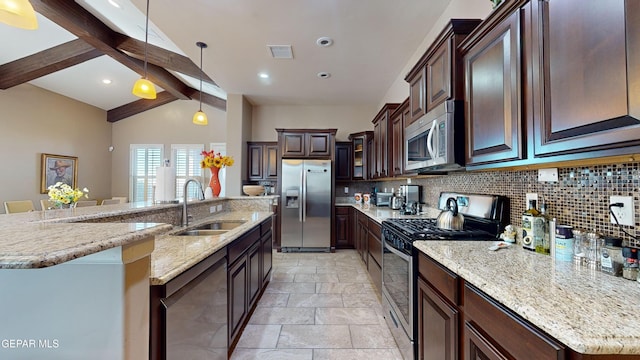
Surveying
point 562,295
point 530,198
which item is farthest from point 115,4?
point 562,295

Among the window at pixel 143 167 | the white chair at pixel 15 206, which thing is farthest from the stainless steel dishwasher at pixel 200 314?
the window at pixel 143 167

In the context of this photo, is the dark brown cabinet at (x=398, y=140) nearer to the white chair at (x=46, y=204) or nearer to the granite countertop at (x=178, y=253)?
the granite countertop at (x=178, y=253)

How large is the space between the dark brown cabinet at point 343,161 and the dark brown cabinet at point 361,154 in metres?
0.09

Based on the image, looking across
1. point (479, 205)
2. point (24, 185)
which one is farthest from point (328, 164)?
point (24, 185)

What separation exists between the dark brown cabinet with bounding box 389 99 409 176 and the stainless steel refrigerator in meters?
1.71

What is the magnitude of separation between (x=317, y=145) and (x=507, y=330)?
4535 millimetres

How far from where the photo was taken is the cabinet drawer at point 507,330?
2.32 ft

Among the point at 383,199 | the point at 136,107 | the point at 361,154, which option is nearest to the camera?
the point at 383,199

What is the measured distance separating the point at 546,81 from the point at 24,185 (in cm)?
834

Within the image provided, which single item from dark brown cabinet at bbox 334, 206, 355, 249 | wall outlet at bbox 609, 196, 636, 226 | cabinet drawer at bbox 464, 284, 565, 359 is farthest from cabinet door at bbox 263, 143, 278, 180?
wall outlet at bbox 609, 196, 636, 226

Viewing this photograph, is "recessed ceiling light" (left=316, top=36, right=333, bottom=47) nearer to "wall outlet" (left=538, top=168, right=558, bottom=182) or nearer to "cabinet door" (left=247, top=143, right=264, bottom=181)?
"wall outlet" (left=538, top=168, right=558, bottom=182)

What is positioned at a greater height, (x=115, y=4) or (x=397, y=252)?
(x=115, y=4)

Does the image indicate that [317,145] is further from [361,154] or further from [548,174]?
[548,174]

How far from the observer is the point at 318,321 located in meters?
2.46
